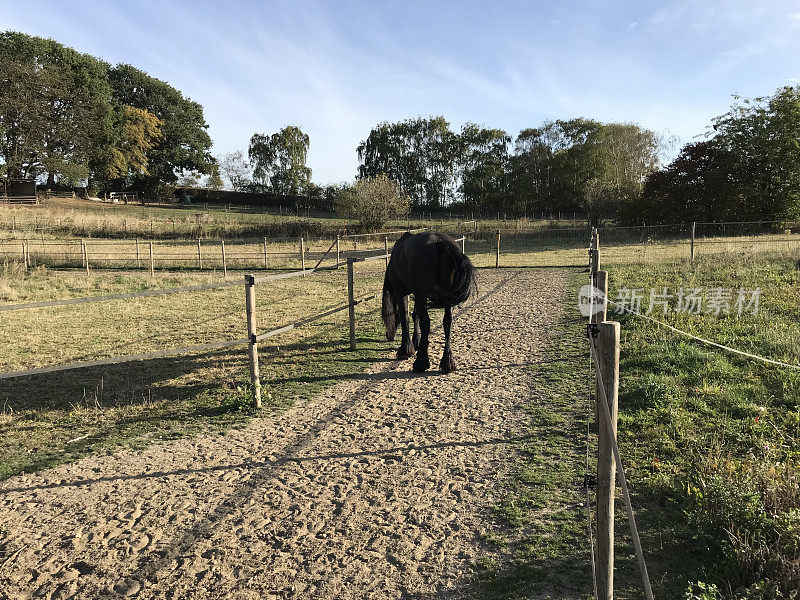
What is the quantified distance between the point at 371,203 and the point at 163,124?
124 ft

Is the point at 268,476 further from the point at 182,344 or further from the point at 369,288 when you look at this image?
the point at 369,288

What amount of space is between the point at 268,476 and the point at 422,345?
9.46ft

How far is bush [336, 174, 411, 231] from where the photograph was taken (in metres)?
34.5

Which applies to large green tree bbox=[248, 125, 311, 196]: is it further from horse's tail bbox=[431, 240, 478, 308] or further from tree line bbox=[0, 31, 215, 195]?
horse's tail bbox=[431, 240, 478, 308]

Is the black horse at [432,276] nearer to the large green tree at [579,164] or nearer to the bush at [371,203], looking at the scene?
the bush at [371,203]

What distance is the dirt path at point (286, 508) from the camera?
2.59 metres

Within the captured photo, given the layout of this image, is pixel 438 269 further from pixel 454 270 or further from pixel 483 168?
pixel 483 168

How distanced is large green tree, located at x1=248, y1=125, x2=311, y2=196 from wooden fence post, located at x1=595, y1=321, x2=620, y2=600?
59.7 meters

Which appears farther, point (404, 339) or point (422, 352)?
point (404, 339)

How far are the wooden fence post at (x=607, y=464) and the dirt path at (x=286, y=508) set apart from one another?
32.4 inches

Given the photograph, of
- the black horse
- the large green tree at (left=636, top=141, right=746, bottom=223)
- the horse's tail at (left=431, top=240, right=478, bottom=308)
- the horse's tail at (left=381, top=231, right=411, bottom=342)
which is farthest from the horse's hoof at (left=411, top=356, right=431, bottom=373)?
the large green tree at (left=636, top=141, right=746, bottom=223)

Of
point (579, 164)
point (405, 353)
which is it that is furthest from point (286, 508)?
point (579, 164)

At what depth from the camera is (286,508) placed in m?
3.25

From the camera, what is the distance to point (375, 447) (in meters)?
4.15
